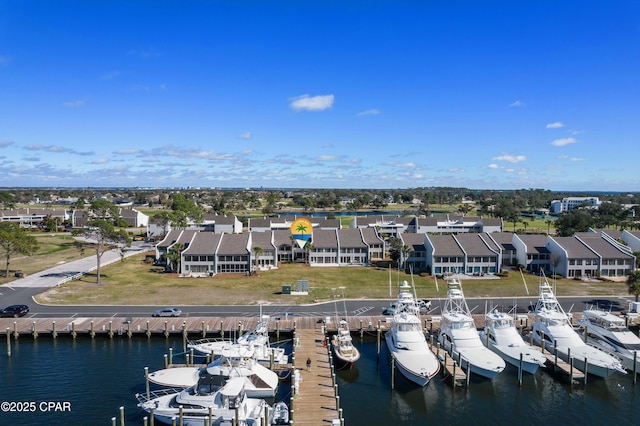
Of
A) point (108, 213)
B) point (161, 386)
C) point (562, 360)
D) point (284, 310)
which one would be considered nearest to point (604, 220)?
point (562, 360)

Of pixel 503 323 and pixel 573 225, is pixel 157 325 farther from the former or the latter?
pixel 573 225

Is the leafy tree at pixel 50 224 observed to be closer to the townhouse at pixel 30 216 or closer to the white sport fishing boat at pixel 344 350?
the townhouse at pixel 30 216

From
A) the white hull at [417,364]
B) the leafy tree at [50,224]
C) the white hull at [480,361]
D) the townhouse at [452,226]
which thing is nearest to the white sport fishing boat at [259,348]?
the white hull at [417,364]

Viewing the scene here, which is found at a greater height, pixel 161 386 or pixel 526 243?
pixel 526 243

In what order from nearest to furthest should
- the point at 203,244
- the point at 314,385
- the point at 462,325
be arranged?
1. the point at 314,385
2. the point at 462,325
3. the point at 203,244

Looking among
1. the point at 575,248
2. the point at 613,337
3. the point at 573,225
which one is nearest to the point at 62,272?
the point at 613,337

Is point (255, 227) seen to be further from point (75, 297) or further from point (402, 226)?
point (75, 297)

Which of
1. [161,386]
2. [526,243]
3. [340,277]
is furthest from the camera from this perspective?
[526,243]
